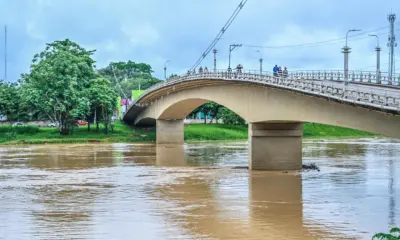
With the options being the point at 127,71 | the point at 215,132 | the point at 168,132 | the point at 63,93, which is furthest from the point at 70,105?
the point at 127,71

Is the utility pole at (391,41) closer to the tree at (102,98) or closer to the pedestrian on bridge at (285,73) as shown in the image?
the pedestrian on bridge at (285,73)

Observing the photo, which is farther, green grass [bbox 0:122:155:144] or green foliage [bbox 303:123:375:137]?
green foliage [bbox 303:123:375:137]

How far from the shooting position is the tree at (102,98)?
86.8 m

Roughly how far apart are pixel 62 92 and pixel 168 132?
13694 millimetres

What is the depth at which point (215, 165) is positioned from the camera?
5038 centimetres

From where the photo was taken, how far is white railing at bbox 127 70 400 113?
99.9ft

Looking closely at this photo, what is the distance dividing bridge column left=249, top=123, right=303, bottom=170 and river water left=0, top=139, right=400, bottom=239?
1461mm

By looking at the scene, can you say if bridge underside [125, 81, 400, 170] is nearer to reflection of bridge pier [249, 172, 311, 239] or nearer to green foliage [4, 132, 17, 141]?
reflection of bridge pier [249, 172, 311, 239]

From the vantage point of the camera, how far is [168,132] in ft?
271

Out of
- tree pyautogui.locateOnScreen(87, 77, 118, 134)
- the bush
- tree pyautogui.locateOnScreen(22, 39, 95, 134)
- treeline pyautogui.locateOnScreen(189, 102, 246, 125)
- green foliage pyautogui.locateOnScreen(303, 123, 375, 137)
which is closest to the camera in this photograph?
tree pyautogui.locateOnScreen(22, 39, 95, 134)

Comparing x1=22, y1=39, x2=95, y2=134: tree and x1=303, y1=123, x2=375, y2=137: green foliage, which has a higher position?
x1=22, y1=39, x2=95, y2=134: tree

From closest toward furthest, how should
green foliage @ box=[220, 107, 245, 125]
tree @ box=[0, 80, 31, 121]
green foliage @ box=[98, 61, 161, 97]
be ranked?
1. tree @ box=[0, 80, 31, 121]
2. green foliage @ box=[220, 107, 245, 125]
3. green foliage @ box=[98, 61, 161, 97]

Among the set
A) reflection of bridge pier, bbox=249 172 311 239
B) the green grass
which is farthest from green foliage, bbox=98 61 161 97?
reflection of bridge pier, bbox=249 172 311 239

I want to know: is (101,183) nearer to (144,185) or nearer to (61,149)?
(144,185)
